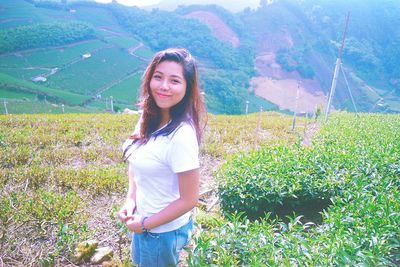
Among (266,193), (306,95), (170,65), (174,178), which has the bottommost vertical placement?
(306,95)

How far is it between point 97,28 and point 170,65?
76645 mm

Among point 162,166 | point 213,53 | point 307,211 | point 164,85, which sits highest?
point 164,85

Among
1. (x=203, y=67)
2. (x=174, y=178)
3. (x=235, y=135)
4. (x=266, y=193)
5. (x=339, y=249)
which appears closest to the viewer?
(x=174, y=178)

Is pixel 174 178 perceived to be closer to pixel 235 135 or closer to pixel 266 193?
pixel 266 193

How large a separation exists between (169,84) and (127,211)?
3.01 feet

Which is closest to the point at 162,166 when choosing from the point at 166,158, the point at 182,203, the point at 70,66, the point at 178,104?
the point at 166,158

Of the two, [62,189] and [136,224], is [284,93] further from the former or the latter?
[136,224]

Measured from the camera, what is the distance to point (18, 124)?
9.48 meters

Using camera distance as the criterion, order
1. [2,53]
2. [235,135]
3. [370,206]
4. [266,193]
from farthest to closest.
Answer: [2,53]
[235,135]
[266,193]
[370,206]

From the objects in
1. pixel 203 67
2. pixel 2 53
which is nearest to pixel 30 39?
pixel 2 53

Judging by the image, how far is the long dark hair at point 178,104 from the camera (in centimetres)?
166

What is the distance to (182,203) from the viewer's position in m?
1.58

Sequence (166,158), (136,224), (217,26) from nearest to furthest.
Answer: (166,158)
(136,224)
(217,26)

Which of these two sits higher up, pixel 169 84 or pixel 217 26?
pixel 217 26
